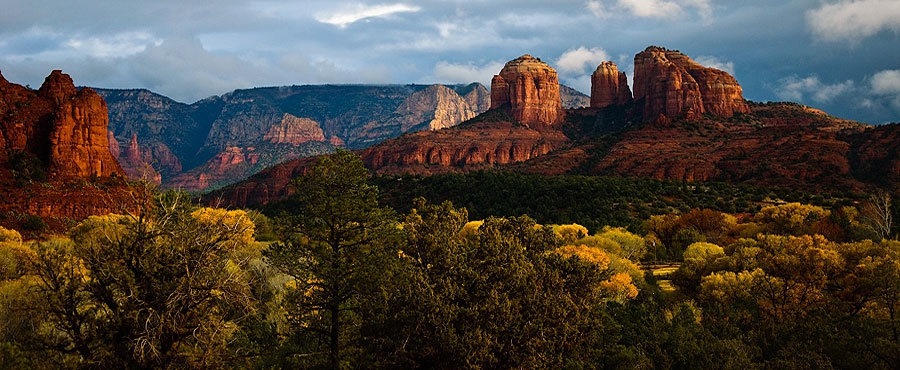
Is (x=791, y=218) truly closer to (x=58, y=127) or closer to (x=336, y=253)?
(x=336, y=253)

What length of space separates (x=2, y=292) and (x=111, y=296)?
20.1 meters

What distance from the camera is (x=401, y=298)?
22.8 meters

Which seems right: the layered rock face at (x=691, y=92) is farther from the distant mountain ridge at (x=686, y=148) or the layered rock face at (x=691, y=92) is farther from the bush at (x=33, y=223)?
the bush at (x=33, y=223)

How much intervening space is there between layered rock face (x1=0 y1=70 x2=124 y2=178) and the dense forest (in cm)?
3997

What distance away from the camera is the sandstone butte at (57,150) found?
70.1m

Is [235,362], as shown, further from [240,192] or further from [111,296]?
[240,192]

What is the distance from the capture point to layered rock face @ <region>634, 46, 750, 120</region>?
596 feet

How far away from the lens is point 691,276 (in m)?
46.2

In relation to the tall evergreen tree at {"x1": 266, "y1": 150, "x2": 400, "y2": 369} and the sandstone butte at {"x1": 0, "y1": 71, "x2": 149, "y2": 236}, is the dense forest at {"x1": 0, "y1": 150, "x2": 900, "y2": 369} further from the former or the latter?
the sandstone butte at {"x1": 0, "y1": 71, "x2": 149, "y2": 236}

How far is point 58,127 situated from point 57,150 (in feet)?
10.4

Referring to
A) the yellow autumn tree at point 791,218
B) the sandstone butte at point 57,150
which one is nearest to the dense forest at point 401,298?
the yellow autumn tree at point 791,218

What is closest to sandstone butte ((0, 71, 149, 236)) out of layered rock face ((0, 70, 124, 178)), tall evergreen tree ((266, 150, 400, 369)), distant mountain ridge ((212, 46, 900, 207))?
layered rock face ((0, 70, 124, 178))

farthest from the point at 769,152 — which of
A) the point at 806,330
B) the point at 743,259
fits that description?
the point at 806,330

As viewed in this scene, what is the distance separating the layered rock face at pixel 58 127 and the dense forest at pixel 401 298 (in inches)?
1574
